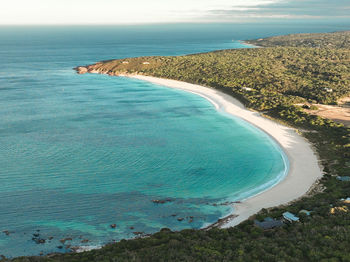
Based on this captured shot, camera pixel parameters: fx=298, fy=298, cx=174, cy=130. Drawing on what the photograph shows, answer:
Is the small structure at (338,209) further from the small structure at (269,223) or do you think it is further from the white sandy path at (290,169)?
the white sandy path at (290,169)

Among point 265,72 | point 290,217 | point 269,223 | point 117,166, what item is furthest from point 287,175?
point 265,72

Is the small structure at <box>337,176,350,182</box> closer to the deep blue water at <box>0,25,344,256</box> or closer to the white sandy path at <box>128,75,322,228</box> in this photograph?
the white sandy path at <box>128,75,322,228</box>

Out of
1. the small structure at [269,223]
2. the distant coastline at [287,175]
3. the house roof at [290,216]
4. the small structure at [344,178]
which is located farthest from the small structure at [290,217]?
the small structure at [344,178]

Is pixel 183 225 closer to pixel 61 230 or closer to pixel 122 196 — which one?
pixel 122 196

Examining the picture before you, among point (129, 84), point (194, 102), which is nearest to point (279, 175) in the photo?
point (194, 102)

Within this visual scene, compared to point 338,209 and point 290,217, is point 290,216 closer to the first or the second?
point 290,217

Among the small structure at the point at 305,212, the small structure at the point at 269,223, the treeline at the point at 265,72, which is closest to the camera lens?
the small structure at the point at 269,223
